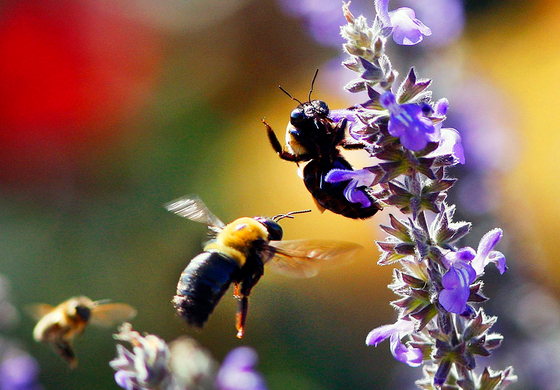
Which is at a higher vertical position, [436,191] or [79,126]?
[79,126]

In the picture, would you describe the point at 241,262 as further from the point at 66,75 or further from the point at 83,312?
the point at 66,75

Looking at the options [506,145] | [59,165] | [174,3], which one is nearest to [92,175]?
[59,165]

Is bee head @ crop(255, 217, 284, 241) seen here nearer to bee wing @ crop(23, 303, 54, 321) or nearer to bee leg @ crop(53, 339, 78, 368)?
bee leg @ crop(53, 339, 78, 368)

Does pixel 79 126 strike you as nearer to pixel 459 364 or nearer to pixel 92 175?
pixel 92 175

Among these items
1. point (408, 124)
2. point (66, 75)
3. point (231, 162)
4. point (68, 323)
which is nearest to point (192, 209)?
point (68, 323)

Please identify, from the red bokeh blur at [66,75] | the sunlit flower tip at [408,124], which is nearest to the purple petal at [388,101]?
the sunlit flower tip at [408,124]

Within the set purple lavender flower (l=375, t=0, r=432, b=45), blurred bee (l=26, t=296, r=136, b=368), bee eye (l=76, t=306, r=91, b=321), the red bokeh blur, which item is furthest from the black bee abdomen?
the red bokeh blur

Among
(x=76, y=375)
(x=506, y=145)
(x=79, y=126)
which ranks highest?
(x=79, y=126)
